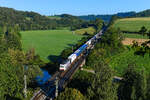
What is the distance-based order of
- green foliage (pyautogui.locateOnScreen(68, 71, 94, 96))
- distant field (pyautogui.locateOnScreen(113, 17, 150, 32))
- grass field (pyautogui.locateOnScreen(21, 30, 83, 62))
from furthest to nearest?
distant field (pyautogui.locateOnScreen(113, 17, 150, 32)) → grass field (pyautogui.locateOnScreen(21, 30, 83, 62)) → green foliage (pyautogui.locateOnScreen(68, 71, 94, 96))

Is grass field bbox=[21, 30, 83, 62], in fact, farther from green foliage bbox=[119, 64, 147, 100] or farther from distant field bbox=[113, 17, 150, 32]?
green foliage bbox=[119, 64, 147, 100]

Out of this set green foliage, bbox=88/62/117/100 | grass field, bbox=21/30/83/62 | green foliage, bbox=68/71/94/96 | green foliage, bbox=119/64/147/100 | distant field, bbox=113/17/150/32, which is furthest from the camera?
distant field, bbox=113/17/150/32

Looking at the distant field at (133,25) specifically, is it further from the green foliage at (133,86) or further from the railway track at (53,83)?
the green foliage at (133,86)

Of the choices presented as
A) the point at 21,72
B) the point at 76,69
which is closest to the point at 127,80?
the point at 21,72

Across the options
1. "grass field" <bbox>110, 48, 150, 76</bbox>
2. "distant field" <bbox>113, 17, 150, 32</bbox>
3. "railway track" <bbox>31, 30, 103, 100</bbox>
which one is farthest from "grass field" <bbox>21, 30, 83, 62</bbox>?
"distant field" <bbox>113, 17, 150, 32</bbox>

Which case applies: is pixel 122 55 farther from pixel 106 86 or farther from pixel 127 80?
pixel 106 86

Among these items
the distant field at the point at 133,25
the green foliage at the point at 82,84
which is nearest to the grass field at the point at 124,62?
the green foliage at the point at 82,84

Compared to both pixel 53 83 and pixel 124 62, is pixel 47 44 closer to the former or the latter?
pixel 124 62

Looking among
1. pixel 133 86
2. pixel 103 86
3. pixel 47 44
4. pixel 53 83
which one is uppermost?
pixel 103 86

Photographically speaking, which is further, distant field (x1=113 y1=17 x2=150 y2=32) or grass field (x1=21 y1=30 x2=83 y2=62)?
distant field (x1=113 y1=17 x2=150 y2=32)

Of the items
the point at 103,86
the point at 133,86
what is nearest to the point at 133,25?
the point at 133,86

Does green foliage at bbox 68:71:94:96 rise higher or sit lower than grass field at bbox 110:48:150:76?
higher
